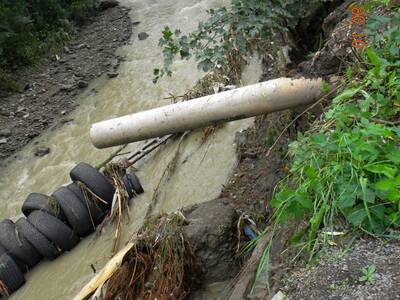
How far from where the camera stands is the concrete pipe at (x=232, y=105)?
385 cm

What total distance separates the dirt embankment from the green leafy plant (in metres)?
7.38

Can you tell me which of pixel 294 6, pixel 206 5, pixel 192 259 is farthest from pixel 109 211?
pixel 206 5

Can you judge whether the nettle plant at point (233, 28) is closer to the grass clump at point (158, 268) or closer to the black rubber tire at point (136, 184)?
the grass clump at point (158, 268)

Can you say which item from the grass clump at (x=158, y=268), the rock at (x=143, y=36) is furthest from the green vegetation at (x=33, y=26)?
the grass clump at (x=158, y=268)

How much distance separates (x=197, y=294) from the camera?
174 inches

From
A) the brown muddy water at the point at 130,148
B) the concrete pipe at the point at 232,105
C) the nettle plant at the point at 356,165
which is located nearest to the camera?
the nettle plant at the point at 356,165

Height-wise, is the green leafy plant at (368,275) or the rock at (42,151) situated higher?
the green leafy plant at (368,275)

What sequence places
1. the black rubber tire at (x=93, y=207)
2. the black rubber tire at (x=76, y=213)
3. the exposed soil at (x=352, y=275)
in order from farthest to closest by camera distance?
the black rubber tire at (x=93, y=207) → the black rubber tire at (x=76, y=213) → the exposed soil at (x=352, y=275)

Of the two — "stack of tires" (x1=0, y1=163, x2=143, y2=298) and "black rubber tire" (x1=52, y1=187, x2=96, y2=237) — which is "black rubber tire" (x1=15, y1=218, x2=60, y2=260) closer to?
"stack of tires" (x1=0, y1=163, x2=143, y2=298)

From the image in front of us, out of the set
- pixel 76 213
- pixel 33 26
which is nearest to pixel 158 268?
pixel 76 213

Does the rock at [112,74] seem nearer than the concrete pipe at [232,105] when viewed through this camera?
No

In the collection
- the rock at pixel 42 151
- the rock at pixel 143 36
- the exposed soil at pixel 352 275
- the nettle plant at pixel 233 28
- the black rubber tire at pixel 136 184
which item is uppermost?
the nettle plant at pixel 233 28

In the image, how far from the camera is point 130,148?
283 inches

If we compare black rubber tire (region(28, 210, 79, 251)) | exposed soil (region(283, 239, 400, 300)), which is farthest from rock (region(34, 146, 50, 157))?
exposed soil (region(283, 239, 400, 300))
